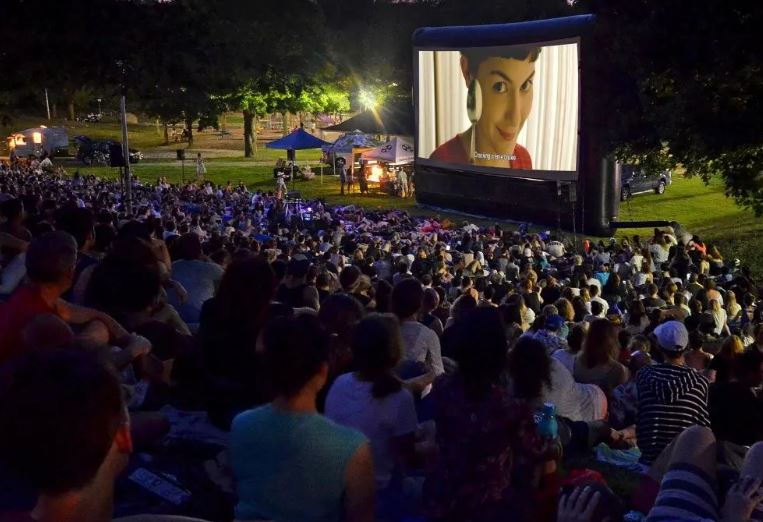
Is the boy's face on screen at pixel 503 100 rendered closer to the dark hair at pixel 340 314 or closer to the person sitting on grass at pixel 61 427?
the dark hair at pixel 340 314

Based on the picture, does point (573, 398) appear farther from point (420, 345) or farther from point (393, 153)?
point (393, 153)

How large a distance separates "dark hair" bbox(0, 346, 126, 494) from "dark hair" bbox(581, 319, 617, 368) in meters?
5.08

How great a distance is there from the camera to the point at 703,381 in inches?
185

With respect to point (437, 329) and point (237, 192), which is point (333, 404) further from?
point (237, 192)

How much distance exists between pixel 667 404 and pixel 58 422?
3635 mm

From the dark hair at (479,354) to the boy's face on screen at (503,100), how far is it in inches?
953

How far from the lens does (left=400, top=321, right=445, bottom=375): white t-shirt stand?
5.05 m

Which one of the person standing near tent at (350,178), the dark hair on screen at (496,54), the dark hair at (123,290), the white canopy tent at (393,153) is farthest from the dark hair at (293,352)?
the person standing near tent at (350,178)

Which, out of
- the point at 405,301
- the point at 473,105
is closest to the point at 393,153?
the point at 473,105

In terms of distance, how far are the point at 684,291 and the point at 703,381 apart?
9.58 meters

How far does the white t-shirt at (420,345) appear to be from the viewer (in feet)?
16.6

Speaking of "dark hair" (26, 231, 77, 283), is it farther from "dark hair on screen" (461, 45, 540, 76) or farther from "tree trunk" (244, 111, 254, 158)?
"tree trunk" (244, 111, 254, 158)

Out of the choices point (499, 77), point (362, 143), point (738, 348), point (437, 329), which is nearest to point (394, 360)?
point (437, 329)

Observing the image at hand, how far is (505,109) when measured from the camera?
27.2 m
